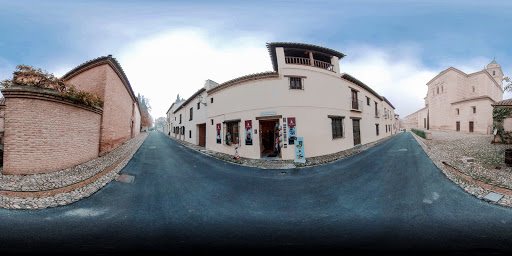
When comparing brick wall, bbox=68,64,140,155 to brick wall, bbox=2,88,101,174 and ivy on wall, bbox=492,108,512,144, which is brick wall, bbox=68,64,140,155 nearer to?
brick wall, bbox=2,88,101,174

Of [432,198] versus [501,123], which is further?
[501,123]

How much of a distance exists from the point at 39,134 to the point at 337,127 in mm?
14217

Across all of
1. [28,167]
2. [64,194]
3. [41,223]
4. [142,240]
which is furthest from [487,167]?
[28,167]

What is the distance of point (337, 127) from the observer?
11375 mm

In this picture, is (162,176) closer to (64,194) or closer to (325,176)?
(64,194)

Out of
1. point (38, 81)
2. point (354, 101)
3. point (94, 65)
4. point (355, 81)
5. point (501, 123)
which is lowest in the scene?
point (501, 123)

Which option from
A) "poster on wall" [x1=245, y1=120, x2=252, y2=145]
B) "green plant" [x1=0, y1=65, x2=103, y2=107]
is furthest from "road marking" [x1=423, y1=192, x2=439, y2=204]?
"green plant" [x1=0, y1=65, x2=103, y2=107]

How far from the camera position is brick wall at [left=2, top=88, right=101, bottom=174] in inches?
224

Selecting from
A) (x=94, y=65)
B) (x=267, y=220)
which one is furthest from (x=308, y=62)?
(x=94, y=65)

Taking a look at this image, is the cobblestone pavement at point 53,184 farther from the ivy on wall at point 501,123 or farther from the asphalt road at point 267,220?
the ivy on wall at point 501,123

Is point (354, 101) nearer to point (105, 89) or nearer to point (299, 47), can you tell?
point (299, 47)

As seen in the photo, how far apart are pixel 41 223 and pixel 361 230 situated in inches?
228

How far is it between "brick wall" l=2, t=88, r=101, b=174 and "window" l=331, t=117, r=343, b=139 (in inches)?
519

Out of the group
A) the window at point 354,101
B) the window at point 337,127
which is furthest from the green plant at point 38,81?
the window at point 354,101
